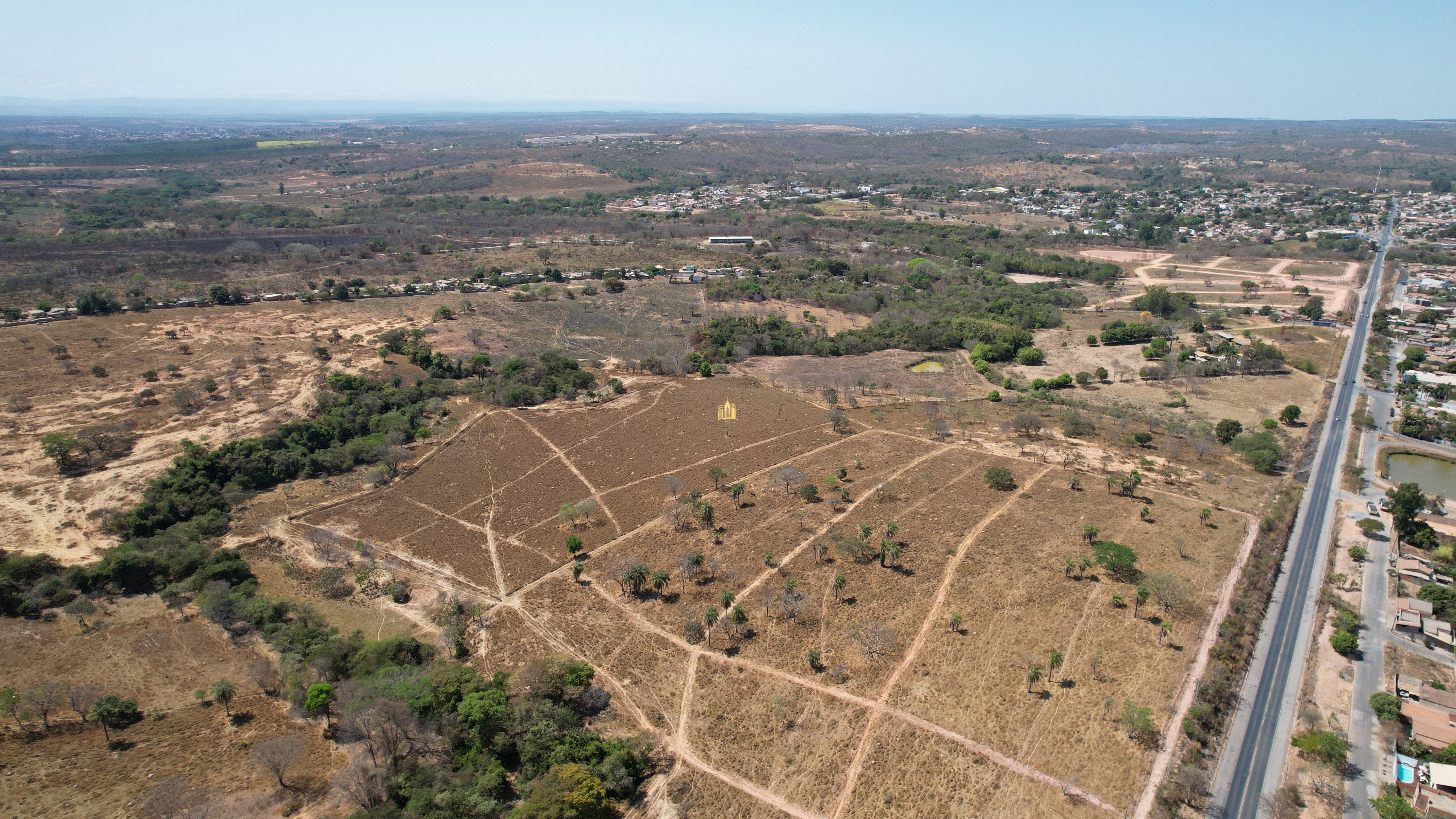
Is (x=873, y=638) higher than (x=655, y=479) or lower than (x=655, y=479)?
lower

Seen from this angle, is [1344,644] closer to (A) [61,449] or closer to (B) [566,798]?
(B) [566,798]

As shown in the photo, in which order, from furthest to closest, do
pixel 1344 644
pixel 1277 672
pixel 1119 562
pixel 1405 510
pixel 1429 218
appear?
1. pixel 1429 218
2. pixel 1405 510
3. pixel 1119 562
4. pixel 1344 644
5. pixel 1277 672

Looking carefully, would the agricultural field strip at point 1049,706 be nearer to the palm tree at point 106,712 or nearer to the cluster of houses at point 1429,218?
the palm tree at point 106,712

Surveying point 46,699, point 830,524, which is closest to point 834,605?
point 830,524

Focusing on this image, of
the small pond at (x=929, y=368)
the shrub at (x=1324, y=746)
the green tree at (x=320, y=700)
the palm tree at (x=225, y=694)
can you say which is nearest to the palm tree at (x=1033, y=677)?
the shrub at (x=1324, y=746)

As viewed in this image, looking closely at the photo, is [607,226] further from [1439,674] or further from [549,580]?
[1439,674]

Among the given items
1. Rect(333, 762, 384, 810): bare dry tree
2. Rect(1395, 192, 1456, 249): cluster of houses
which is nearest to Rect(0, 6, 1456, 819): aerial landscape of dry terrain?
Rect(333, 762, 384, 810): bare dry tree
